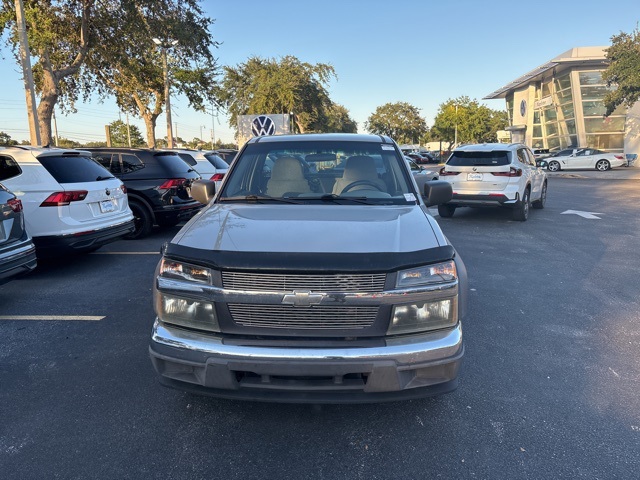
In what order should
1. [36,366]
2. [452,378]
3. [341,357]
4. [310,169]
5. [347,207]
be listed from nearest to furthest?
[341,357] → [452,378] → [347,207] → [36,366] → [310,169]

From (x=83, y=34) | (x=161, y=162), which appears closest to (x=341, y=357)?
(x=161, y=162)

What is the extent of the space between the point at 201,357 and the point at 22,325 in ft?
10.3

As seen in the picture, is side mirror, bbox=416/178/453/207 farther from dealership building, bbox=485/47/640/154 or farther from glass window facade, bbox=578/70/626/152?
glass window facade, bbox=578/70/626/152

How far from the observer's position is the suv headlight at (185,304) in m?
2.54

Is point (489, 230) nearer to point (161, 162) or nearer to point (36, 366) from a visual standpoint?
point (161, 162)

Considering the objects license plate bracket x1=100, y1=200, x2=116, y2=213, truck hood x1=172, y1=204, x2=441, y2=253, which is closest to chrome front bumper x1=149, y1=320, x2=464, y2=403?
truck hood x1=172, y1=204, x2=441, y2=253

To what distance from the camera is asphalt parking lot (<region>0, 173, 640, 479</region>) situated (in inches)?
98.9

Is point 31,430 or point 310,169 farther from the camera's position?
point 310,169

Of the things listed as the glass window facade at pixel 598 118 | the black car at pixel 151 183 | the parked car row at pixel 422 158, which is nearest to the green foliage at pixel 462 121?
the parked car row at pixel 422 158

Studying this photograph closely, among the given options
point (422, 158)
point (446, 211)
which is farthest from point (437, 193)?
point (422, 158)

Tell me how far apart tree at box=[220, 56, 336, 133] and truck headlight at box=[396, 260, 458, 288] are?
28.6 metres

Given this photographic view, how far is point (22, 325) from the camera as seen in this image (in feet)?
14.9

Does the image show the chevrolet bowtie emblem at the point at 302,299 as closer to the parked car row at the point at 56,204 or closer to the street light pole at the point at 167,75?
the parked car row at the point at 56,204

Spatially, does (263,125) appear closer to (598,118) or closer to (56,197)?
(56,197)
